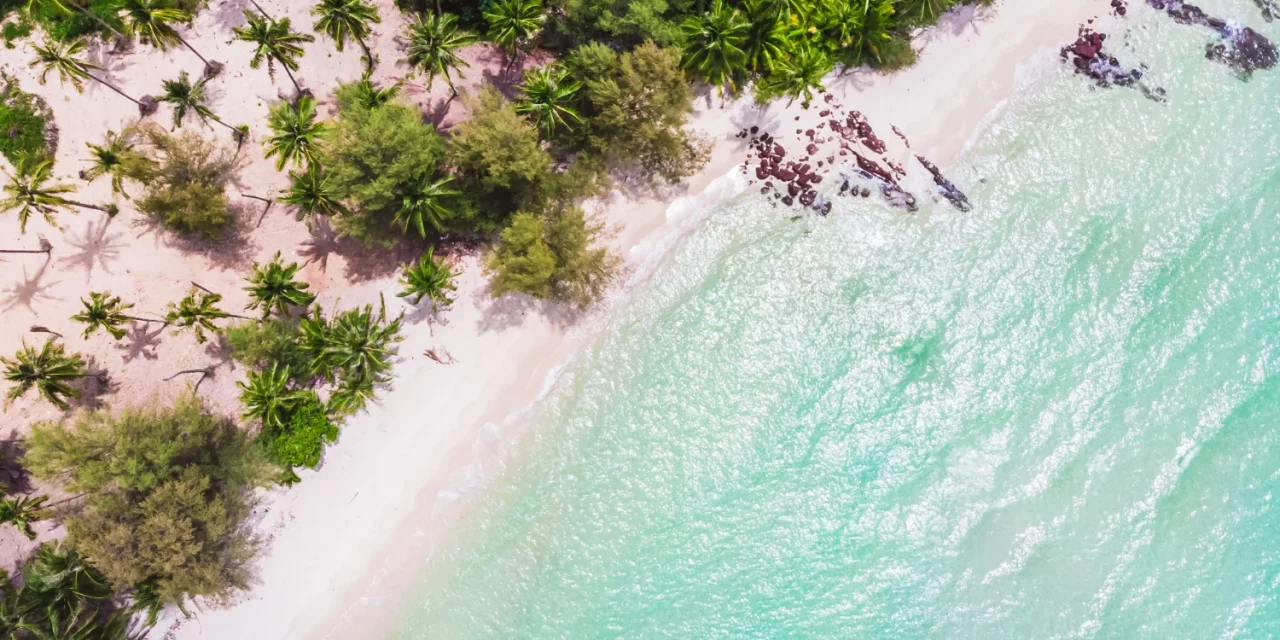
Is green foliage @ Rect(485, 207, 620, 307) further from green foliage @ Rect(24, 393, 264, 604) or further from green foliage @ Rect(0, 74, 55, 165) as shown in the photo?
green foliage @ Rect(0, 74, 55, 165)

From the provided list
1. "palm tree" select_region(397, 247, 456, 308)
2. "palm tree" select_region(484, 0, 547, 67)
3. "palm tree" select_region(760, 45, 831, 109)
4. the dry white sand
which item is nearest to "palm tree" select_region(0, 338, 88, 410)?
the dry white sand

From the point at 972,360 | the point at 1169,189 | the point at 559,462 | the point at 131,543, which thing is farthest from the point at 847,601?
the point at 131,543

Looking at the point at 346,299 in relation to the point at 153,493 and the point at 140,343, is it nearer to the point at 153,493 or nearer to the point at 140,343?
the point at 140,343

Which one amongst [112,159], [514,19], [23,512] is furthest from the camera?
[112,159]

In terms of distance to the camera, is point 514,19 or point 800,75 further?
point 800,75

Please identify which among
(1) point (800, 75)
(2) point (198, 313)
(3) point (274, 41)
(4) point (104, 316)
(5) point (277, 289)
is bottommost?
(1) point (800, 75)

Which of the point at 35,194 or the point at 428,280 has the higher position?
the point at 35,194

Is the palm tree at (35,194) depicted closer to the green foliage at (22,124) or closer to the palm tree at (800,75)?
the green foliage at (22,124)

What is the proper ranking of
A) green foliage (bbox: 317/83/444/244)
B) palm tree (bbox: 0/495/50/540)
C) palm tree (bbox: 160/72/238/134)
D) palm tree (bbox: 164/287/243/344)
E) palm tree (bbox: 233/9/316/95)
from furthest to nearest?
1. palm tree (bbox: 160/72/238/134)
2. palm tree (bbox: 233/9/316/95)
3. palm tree (bbox: 164/287/243/344)
4. palm tree (bbox: 0/495/50/540)
5. green foliage (bbox: 317/83/444/244)

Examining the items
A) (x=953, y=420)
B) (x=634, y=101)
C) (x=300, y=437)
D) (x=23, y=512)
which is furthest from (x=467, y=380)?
(x=953, y=420)
